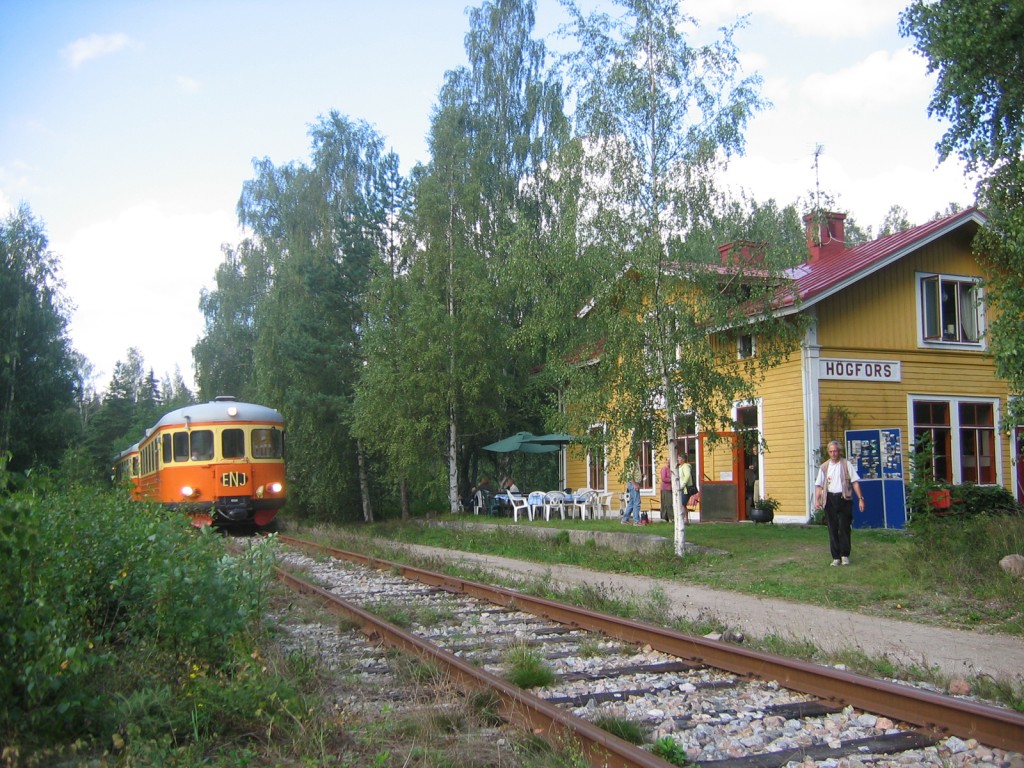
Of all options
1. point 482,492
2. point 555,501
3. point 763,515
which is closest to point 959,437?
point 763,515

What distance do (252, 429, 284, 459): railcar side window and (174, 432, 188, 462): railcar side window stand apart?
4.89 ft

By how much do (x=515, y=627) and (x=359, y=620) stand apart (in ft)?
4.78

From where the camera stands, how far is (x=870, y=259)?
64.4ft

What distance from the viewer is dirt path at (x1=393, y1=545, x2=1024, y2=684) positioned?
694 cm

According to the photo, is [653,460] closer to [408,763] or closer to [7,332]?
[408,763]

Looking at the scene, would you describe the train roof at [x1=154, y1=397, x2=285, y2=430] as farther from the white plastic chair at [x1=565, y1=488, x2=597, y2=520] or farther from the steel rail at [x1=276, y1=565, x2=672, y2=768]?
the steel rail at [x1=276, y1=565, x2=672, y2=768]

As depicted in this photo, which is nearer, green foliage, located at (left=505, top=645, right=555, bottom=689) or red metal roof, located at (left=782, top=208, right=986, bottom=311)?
green foliage, located at (left=505, top=645, right=555, bottom=689)

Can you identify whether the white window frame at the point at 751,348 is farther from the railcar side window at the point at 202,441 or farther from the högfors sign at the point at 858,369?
the railcar side window at the point at 202,441

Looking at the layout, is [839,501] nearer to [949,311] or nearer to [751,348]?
[751,348]

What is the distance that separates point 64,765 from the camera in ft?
14.5

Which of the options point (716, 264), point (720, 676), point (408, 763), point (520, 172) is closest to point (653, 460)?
point (716, 264)

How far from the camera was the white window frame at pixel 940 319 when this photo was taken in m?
20.8

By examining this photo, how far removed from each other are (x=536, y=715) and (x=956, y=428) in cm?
1852

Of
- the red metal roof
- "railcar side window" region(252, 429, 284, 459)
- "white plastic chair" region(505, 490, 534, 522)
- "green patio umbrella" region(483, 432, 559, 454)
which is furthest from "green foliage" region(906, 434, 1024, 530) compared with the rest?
"railcar side window" region(252, 429, 284, 459)
